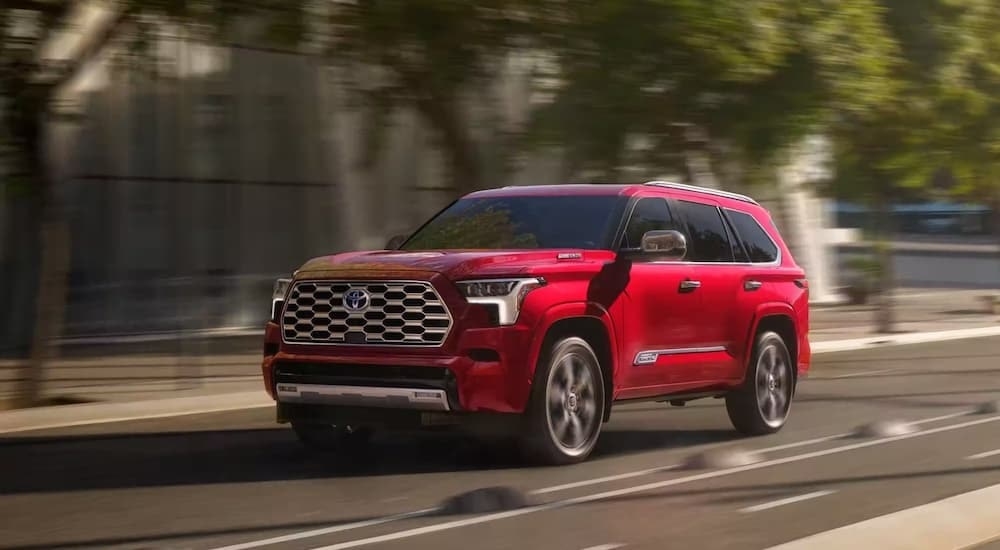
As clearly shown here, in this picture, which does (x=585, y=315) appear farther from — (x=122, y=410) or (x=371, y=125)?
(x=371, y=125)

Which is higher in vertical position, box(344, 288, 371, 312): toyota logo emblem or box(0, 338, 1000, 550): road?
box(344, 288, 371, 312): toyota logo emblem

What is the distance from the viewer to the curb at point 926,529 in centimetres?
716

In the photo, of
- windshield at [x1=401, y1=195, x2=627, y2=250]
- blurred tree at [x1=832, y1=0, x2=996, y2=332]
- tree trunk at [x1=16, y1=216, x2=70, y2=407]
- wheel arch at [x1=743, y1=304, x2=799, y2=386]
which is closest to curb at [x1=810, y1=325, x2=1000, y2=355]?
blurred tree at [x1=832, y1=0, x2=996, y2=332]

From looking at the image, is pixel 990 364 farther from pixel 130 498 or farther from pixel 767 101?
pixel 130 498

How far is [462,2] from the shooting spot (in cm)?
1397

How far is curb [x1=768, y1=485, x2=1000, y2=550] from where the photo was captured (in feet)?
23.5

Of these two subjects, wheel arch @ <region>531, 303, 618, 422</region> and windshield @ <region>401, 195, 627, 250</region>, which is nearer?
wheel arch @ <region>531, 303, 618, 422</region>

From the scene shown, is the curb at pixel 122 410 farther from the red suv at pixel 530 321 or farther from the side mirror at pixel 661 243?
the side mirror at pixel 661 243

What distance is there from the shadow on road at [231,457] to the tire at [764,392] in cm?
23

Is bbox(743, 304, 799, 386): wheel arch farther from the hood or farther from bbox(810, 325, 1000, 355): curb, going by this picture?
bbox(810, 325, 1000, 355): curb

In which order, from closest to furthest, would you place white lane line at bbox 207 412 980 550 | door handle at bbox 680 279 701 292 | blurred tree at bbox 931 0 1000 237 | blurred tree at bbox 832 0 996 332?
white lane line at bbox 207 412 980 550 → door handle at bbox 680 279 701 292 → blurred tree at bbox 832 0 996 332 → blurred tree at bbox 931 0 1000 237

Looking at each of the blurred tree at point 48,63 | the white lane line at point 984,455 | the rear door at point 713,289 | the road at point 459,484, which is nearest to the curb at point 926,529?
the road at point 459,484

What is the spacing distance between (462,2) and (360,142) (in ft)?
41.1

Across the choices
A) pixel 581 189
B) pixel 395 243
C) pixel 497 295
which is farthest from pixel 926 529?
pixel 395 243
